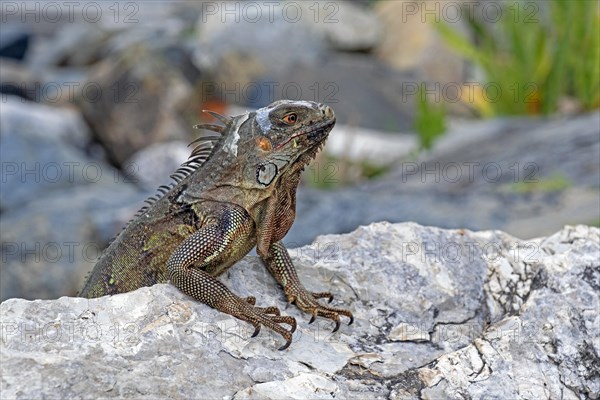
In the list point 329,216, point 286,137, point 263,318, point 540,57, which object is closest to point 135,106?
point 540,57

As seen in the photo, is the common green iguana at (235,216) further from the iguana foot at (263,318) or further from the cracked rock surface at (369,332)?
the cracked rock surface at (369,332)

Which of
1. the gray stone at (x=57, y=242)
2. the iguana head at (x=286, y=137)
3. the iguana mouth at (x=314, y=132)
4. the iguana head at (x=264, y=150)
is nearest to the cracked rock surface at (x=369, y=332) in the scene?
the iguana head at (x=264, y=150)

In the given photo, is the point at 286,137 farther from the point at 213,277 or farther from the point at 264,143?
the point at 213,277

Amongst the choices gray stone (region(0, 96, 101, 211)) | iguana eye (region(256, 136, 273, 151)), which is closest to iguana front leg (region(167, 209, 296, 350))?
iguana eye (region(256, 136, 273, 151))

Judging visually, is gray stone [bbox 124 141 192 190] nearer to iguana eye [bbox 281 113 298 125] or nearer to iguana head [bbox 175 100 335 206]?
iguana head [bbox 175 100 335 206]

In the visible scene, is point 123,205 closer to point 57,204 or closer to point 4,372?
point 57,204

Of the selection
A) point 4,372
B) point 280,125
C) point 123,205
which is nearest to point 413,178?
point 123,205

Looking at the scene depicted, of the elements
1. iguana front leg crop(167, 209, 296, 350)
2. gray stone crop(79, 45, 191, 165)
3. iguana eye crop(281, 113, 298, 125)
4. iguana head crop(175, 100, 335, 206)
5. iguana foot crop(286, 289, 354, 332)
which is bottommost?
gray stone crop(79, 45, 191, 165)
